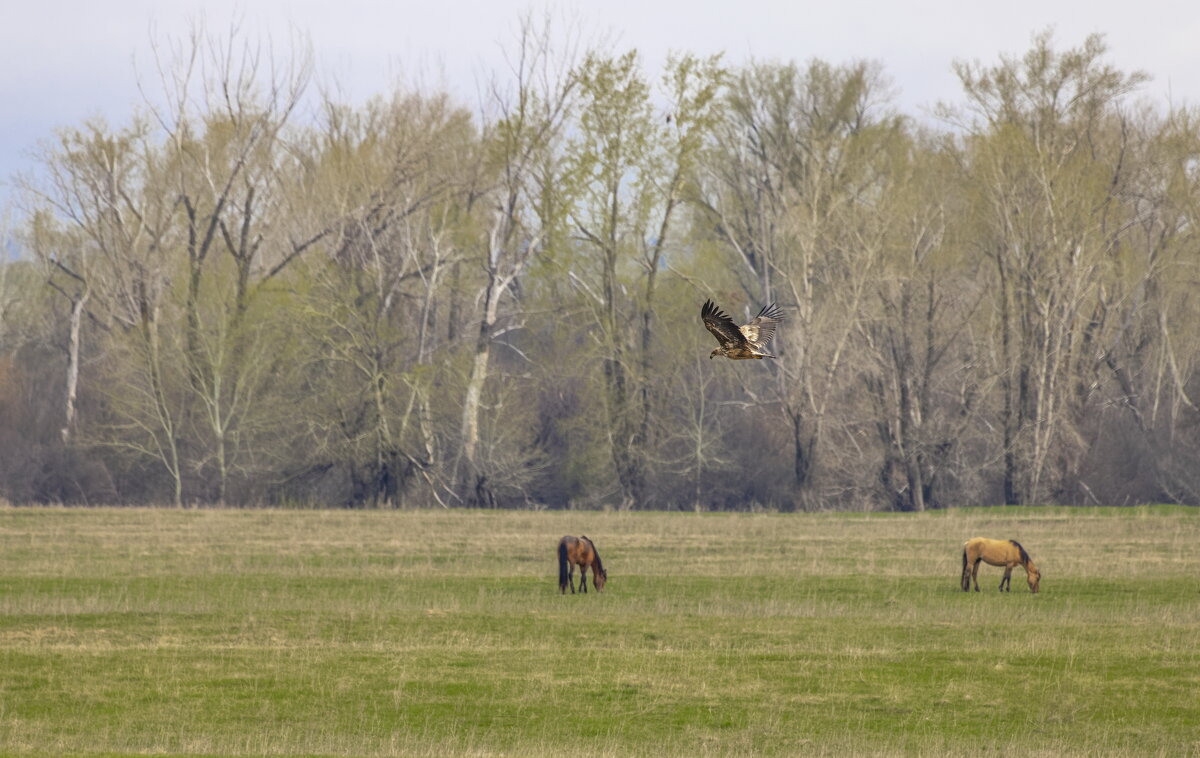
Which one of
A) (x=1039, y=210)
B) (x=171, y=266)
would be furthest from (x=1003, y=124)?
(x=171, y=266)

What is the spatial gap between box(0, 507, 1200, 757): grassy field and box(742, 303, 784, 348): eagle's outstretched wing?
651 cm

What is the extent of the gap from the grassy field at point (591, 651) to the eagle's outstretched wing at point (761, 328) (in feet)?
21.3

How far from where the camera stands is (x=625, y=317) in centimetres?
6406

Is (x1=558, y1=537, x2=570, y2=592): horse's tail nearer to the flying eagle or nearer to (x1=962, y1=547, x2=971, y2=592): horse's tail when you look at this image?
(x1=962, y1=547, x2=971, y2=592): horse's tail

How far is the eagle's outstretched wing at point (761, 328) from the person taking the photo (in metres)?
10.6

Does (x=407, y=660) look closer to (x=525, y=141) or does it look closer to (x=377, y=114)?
(x=525, y=141)

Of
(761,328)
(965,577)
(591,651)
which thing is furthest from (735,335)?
(965,577)

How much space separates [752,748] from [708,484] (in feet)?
162

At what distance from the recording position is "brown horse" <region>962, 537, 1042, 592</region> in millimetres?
30203

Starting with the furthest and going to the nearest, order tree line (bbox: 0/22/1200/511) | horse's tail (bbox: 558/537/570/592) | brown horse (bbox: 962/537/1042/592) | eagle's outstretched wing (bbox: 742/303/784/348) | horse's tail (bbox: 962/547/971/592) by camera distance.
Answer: tree line (bbox: 0/22/1200/511), horse's tail (bbox: 962/547/971/592), brown horse (bbox: 962/537/1042/592), horse's tail (bbox: 558/537/570/592), eagle's outstretched wing (bbox: 742/303/784/348)

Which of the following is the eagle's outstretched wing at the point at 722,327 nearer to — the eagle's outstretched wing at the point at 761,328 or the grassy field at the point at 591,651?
the eagle's outstretched wing at the point at 761,328

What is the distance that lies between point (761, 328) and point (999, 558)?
829 inches

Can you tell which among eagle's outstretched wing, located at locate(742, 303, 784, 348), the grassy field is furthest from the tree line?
eagle's outstretched wing, located at locate(742, 303, 784, 348)

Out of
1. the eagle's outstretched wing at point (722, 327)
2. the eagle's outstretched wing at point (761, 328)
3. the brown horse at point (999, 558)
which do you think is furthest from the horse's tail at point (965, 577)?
the eagle's outstretched wing at point (722, 327)
